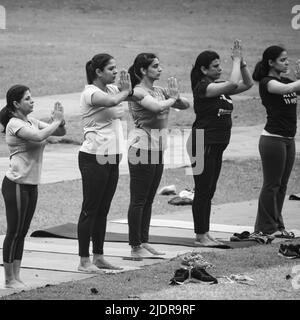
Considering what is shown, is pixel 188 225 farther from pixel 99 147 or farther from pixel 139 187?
pixel 99 147

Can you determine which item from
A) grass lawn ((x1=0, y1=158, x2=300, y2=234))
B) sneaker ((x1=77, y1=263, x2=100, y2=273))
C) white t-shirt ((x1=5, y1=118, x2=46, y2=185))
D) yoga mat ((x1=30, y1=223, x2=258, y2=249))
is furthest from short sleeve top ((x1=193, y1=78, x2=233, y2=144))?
grass lawn ((x1=0, y1=158, x2=300, y2=234))

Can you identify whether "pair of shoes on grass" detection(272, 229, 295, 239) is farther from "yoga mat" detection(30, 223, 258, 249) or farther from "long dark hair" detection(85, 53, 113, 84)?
"long dark hair" detection(85, 53, 113, 84)

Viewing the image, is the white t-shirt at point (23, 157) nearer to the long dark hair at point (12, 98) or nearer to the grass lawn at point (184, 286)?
the long dark hair at point (12, 98)

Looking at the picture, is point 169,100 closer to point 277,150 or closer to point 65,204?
point 277,150

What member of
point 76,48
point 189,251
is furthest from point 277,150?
point 76,48

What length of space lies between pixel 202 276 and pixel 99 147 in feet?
5.02

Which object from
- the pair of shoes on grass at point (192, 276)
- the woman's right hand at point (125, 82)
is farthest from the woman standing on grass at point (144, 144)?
the pair of shoes on grass at point (192, 276)

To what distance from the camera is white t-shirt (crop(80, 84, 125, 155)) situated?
1034 cm

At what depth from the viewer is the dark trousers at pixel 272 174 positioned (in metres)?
12.2

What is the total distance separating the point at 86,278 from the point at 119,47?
73.0ft

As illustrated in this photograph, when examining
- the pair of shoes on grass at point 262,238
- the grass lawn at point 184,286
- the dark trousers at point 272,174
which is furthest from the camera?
the dark trousers at point 272,174

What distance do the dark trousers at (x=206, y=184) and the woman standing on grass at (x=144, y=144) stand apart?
590 mm

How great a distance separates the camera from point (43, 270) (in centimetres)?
1041

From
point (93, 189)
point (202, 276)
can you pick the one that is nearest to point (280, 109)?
point (93, 189)
